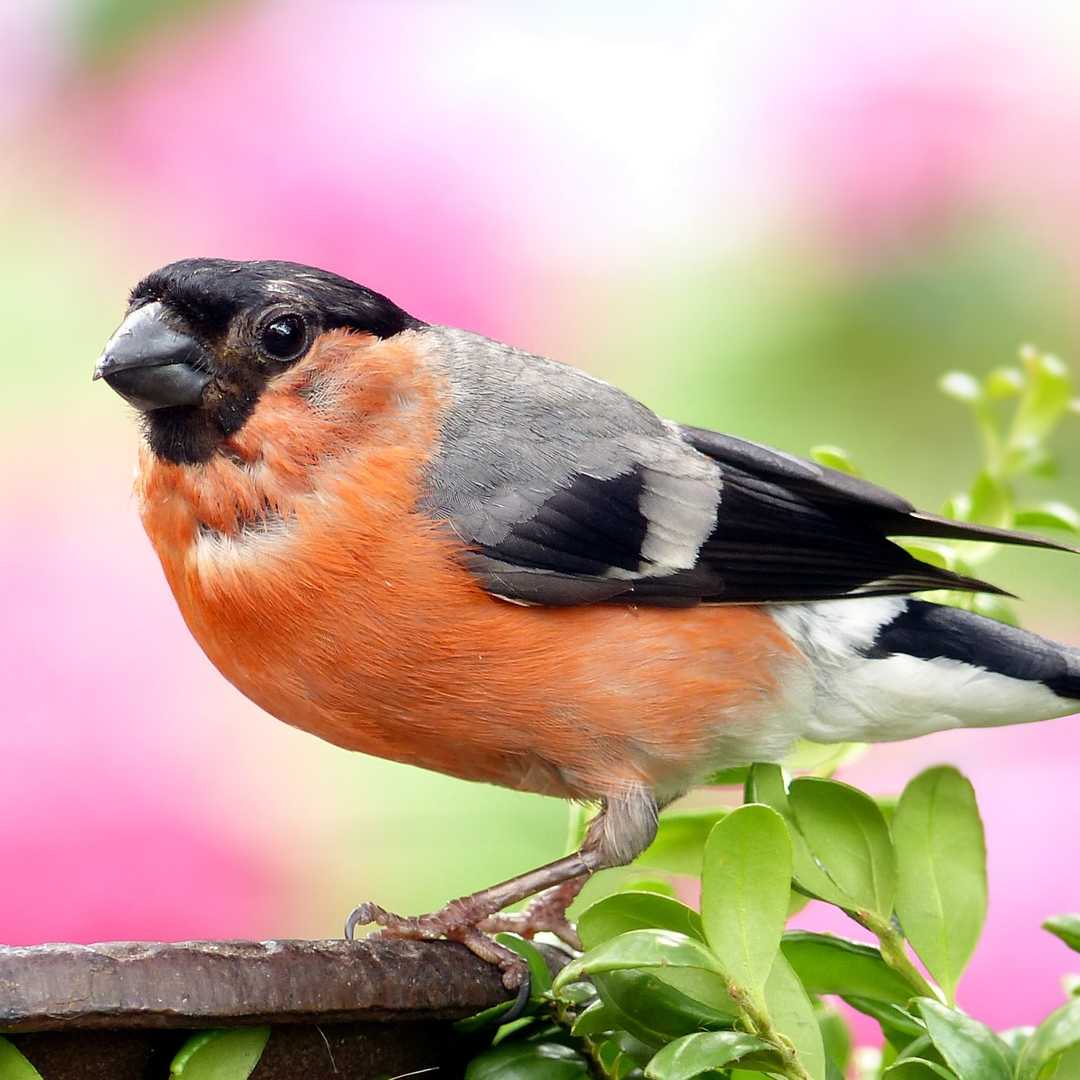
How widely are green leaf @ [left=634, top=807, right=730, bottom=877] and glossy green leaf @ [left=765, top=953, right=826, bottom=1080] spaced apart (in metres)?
0.30

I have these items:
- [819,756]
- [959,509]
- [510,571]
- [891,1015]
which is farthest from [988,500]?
[891,1015]

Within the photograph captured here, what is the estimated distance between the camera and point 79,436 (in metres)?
3.27

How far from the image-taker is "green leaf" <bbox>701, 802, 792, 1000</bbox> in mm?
708

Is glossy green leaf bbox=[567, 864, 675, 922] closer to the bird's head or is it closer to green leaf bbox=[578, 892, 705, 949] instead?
green leaf bbox=[578, 892, 705, 949]

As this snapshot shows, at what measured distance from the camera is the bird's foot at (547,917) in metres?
1.37

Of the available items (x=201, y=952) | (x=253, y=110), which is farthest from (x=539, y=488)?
(x=253, y=110)

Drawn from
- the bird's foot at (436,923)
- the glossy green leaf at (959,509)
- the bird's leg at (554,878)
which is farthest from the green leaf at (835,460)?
the bird's foot at (436,923)

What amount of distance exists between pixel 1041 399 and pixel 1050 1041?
2.25ft

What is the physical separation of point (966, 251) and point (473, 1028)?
10.7ft

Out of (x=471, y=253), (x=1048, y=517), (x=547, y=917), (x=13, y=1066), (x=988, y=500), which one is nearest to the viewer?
(x=13, y=1066)

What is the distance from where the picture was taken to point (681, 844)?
1.05 metres

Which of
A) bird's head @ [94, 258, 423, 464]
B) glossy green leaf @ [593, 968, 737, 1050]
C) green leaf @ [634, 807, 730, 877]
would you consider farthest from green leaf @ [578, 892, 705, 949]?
bird's head @ [94, 258, 423, 464]

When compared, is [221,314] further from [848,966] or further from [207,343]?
[848,966]

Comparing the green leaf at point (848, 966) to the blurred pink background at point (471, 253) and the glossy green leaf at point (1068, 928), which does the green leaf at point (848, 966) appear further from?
the blurred pink background at point (471, 253)
